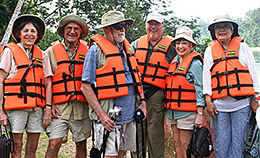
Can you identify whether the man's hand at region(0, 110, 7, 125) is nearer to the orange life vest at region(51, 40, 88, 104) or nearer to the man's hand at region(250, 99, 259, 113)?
the orange life vest at region(51, 40, 88, 104)

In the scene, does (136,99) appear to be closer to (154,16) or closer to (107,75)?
(107,75)

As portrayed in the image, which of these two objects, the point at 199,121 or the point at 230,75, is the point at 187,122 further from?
the point at 230,75

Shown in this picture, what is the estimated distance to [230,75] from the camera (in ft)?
11.4

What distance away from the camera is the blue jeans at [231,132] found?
340 cm

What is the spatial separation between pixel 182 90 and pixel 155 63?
0.70 metres

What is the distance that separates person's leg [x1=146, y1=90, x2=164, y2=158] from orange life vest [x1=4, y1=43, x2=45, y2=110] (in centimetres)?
175

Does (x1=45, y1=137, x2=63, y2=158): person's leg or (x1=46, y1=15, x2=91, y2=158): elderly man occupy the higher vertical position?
(x1=46, y1=15, x2=91, y2=158): elderly man

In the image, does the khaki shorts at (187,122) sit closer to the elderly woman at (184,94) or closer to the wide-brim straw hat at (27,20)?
the elderly woman at (184,94)

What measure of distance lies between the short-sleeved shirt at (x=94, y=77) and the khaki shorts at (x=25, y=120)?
92 cm

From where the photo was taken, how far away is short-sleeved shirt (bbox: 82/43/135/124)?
3.09m

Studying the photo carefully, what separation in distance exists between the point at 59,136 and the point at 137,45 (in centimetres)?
202

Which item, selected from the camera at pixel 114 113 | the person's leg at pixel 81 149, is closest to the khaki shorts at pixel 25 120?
the person's leg at pixel 81 149

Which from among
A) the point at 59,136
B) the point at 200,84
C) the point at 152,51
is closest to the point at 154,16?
the point at 152,51

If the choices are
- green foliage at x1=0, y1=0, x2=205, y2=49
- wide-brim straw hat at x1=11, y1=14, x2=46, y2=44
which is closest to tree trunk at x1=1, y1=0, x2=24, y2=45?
green foliage at x1=0, y1=0, x2=205, y2=49
